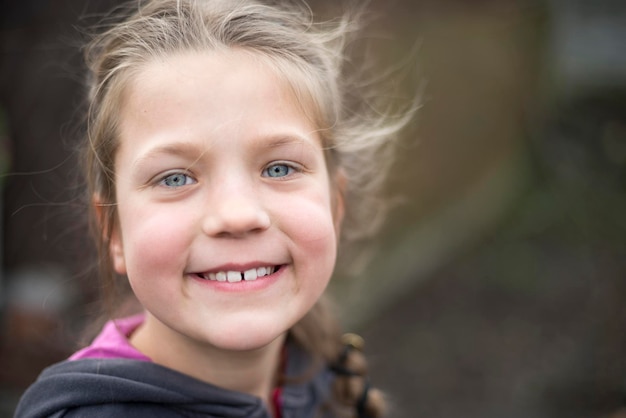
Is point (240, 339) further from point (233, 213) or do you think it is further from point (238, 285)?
point (233, 213)

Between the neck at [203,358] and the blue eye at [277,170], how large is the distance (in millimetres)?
475

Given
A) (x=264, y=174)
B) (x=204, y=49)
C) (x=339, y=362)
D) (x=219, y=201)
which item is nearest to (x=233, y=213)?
(x=219, y=201)

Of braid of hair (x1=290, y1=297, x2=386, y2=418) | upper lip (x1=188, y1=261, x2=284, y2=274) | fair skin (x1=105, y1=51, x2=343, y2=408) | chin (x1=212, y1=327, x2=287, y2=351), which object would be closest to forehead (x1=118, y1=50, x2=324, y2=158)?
fair skin (x1=105, y1=51, x2=343, y2=408)

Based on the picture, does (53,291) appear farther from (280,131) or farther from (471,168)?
(471,168)

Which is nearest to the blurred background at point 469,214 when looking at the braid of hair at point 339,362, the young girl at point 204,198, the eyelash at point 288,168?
the braid of hair at point 339,362

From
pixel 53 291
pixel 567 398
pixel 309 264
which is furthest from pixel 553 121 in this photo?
pixel 309 264

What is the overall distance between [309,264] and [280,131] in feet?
1.04

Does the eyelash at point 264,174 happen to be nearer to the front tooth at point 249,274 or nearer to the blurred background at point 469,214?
the front tooth at point 249,274

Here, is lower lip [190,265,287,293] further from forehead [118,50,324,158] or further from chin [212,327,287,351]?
forehead [118,50,324,158]

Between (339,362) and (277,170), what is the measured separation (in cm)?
94

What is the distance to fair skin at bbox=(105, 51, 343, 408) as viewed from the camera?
157cm

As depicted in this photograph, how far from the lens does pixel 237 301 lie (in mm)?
1615

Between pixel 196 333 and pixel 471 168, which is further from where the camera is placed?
pixel 471 168

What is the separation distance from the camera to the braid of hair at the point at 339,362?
7.47ft
